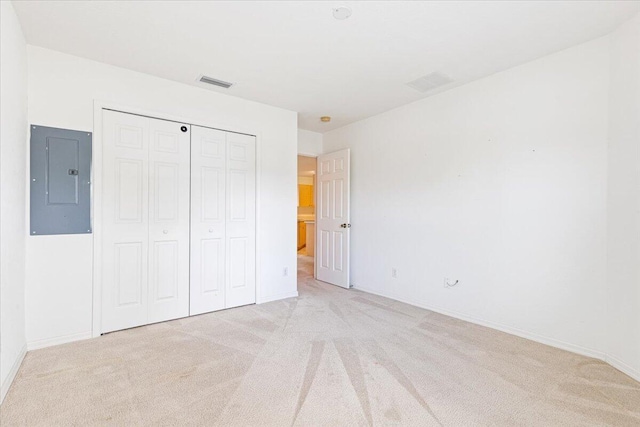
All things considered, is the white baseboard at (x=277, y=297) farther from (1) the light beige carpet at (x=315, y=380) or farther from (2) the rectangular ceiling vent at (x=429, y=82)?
(2) the rectangular ceiling vent at (x=429, y=82)

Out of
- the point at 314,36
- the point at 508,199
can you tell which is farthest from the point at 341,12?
the point at 508,199

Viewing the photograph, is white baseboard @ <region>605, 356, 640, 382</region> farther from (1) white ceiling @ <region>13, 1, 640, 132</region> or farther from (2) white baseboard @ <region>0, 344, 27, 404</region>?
(2) white baseboard @ <region>0, 344, 27, 404</region>

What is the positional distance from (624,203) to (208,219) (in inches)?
146

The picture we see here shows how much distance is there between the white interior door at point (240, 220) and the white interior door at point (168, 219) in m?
0.48

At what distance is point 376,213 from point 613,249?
2.48 metres

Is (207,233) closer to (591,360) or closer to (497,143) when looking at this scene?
(497,143)

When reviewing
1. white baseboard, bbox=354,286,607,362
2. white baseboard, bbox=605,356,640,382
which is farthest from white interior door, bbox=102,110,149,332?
white baseboard, bbox=605,356,640,382

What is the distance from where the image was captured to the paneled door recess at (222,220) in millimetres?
3377

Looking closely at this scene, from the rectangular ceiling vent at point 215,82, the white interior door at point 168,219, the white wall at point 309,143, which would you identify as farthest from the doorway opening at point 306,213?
the rectangular ceiling vent at point 215,82

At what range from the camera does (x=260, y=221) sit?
12.6ft

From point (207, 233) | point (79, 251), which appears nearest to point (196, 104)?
point (207, 233)

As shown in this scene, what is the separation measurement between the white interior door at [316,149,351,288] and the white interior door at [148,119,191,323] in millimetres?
2194

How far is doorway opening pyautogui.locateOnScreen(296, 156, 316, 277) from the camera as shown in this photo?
24.0 feet

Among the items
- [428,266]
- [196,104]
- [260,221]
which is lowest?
[428,266]
